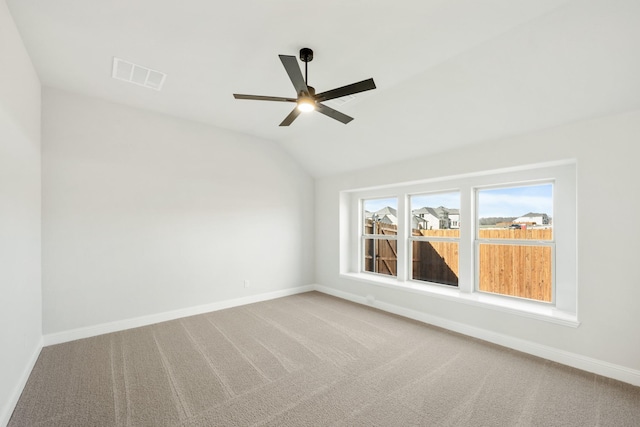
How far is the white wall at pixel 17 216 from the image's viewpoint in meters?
2.03

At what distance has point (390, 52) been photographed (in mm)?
2566

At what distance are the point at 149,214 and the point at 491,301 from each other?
468 cm

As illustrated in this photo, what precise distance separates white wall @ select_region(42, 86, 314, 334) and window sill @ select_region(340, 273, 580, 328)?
7.21 ft

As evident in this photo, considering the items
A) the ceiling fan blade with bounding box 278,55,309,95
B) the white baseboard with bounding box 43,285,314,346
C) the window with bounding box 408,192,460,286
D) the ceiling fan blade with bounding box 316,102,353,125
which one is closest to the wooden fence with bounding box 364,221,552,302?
the window with bounding box 408,192,460,286

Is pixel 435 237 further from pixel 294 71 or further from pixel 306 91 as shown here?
pixel 294 71

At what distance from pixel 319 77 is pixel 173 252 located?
3.20 meters

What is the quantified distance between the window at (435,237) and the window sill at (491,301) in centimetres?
21

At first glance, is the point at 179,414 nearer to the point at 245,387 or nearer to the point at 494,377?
the point at 245,387

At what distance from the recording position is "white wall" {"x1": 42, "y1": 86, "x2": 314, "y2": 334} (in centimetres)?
334

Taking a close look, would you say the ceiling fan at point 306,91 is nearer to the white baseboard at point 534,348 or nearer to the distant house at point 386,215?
the distant house at point 386,215

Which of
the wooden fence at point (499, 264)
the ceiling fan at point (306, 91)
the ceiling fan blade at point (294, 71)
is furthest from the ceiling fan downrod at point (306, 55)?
the wooden fence at point (499, 264)

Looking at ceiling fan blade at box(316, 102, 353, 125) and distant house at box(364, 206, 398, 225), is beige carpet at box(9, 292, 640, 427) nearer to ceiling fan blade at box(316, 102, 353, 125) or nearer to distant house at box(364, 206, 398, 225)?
distant house at box(364, 206, 398, 225)

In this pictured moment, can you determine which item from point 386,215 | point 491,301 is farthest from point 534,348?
point 386,215

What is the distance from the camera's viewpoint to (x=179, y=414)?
208 centimetres
